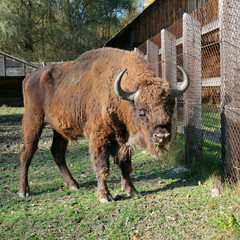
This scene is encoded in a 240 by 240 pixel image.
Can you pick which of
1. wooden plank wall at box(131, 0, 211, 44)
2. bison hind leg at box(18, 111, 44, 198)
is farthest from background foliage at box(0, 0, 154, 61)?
bison hind leg at box(18, 111, 44, 198)

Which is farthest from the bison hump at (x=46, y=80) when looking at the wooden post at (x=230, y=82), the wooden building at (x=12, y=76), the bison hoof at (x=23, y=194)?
the wooden building at (x=12, y=76)

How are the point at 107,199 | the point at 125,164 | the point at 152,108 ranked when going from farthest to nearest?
the point at 125,164, the point at 107,199, the point at 152,108

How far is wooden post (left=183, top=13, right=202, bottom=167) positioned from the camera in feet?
16.9

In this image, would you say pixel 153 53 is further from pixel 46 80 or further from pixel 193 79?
pixel 46 80

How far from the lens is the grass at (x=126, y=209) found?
331 cm

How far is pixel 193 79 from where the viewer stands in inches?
207

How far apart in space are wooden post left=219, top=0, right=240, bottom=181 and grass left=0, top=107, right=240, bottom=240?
43 cm

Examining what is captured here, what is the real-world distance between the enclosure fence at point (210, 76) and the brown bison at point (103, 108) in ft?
2.31


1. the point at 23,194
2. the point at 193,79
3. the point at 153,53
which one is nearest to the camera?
the point at 23,194

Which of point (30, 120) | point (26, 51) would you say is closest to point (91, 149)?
point (30, 120)

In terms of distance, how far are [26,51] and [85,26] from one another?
255 inches

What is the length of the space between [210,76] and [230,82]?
56.3 inches

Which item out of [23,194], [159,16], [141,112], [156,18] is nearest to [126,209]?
[141,112]

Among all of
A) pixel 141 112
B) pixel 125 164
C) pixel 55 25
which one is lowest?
pixel 125 164
